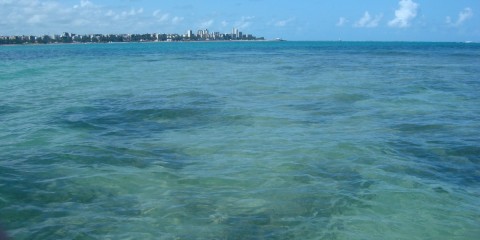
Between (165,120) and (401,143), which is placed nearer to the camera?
(401,143)

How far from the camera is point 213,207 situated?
763 centimetres

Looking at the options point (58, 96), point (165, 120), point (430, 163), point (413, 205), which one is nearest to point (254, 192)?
point (413, 205)

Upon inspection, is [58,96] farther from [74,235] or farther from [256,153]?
[74,235]

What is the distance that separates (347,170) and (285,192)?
199 centimetres

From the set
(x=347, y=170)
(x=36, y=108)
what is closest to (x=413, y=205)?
(x=347, y=170)

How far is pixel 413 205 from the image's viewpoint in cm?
788

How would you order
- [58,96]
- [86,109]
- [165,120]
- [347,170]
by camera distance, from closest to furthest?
[347,170], [165,120], [86,109], [58,96]

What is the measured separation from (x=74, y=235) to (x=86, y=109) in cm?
1139

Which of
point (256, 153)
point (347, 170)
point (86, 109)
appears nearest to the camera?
point (347, 170)

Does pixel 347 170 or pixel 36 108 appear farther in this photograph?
pixel 36 108

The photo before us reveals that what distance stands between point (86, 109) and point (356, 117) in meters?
10.1

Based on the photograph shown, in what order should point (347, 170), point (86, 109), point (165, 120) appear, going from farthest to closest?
point (86, 109), point (165, 120), point (347, 170)

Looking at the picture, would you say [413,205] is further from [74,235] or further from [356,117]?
[356,117]

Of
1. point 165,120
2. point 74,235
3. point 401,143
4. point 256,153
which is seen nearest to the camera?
point 74,235
